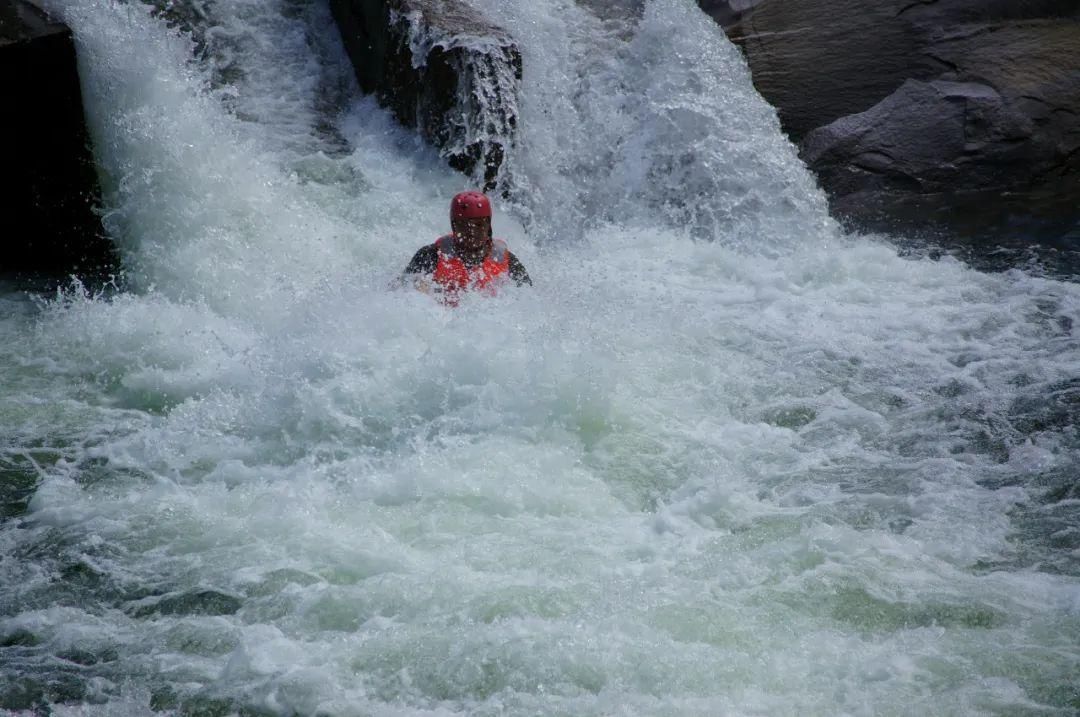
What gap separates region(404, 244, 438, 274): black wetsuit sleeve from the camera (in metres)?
5.78

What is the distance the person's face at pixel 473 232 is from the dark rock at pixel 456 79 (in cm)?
178

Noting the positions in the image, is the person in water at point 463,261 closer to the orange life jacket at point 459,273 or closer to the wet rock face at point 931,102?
the orange life jacket at point 459,273

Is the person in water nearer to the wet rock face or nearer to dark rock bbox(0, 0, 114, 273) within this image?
dark rock bbox(0, 0, 114, 273)

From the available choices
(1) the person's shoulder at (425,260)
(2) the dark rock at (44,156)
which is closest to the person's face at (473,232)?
(1) the person's shoulder at (425,260)

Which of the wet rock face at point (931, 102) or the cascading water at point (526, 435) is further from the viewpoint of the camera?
the wet rock face at point (931, 102)

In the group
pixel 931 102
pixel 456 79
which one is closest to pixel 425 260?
pixel 456 79

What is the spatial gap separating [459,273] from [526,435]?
136 cm

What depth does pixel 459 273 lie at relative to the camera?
569 centimetres

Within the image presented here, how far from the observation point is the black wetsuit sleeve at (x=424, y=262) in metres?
5.78

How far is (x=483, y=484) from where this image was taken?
4250 millimetres

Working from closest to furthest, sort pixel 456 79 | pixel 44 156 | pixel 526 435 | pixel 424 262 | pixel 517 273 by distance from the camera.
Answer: pixel 526 435
pixel 424 262
pixel 517 273
pixel 44 156
pixel 456 79

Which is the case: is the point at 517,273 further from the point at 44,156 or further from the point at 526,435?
the point at 44,156

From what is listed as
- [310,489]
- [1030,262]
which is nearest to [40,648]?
[310,489]

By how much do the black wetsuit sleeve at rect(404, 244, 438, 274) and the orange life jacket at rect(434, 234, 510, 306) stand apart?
0.10ft
